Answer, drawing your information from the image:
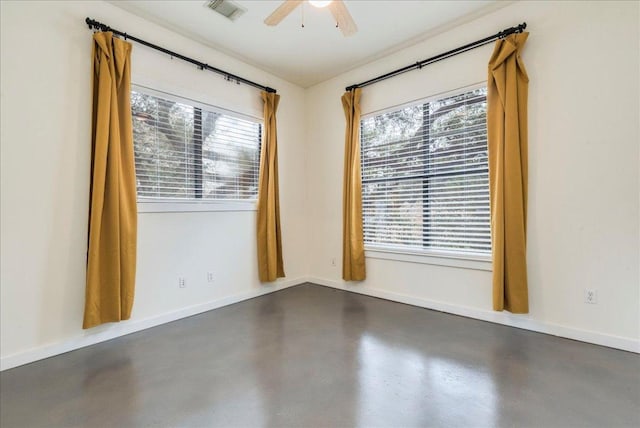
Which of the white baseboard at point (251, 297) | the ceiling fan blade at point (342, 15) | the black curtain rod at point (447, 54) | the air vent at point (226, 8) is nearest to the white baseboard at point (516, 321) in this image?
the white baseboard at point (251, 297)

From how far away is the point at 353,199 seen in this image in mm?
3838

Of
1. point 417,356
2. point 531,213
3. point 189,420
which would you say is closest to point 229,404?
point 189,420

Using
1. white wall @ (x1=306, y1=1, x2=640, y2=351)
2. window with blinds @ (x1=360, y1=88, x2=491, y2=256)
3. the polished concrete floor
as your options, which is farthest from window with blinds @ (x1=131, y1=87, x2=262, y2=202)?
white wall @ (x1=306, y1=1, x2=640, y2=351)

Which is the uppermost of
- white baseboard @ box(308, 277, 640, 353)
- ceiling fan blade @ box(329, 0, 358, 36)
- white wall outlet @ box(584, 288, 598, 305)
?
ceiling fan blade @ box(329, 0, 358, 36)

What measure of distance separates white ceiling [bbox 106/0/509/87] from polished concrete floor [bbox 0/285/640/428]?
286cm

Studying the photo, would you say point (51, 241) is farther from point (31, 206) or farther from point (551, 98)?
point (551, 98)

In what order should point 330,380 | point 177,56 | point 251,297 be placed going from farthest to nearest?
point 251,297
point 177,56
point 330,380

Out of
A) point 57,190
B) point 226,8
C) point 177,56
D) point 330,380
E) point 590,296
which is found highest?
point 226,8

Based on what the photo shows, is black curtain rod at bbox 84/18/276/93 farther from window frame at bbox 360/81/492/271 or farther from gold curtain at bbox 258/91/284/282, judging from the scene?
window frame at bbox 360/81/492/271

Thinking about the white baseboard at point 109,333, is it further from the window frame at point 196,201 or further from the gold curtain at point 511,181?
the gold curtain at point 511,181

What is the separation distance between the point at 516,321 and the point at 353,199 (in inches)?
82.8

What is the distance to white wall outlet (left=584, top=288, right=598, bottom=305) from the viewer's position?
2.41 meters

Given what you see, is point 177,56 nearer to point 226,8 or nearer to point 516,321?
point 226,8

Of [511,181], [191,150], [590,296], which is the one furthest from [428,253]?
[191,150]
